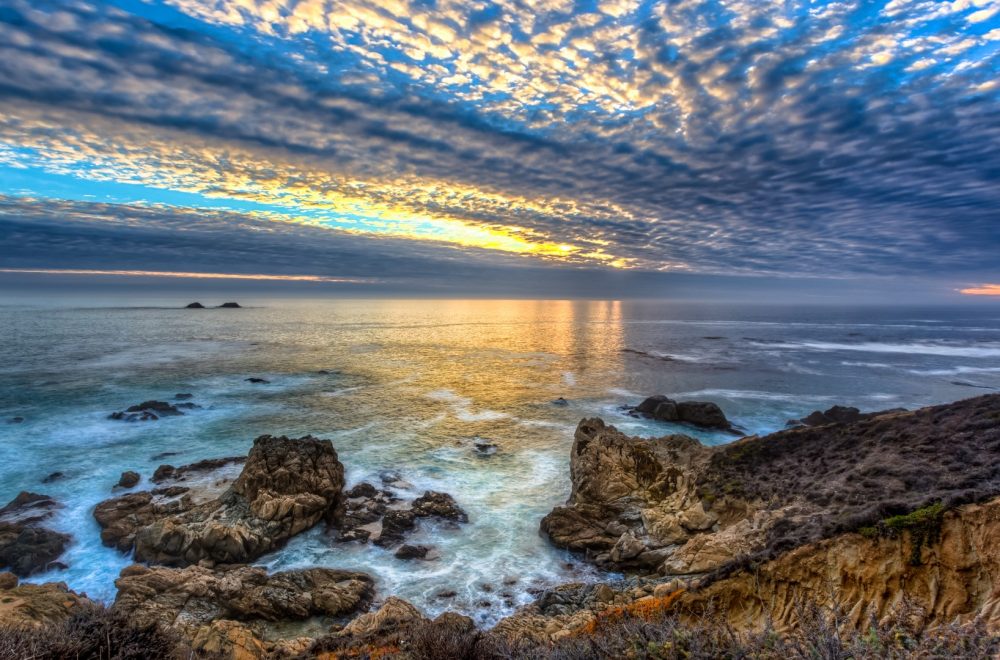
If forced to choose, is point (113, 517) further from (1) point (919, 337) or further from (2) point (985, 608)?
(1) point (919, 337)

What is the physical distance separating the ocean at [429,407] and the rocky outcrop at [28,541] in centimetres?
52

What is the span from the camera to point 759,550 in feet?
34.0

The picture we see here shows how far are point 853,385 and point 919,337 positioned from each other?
7242 cm

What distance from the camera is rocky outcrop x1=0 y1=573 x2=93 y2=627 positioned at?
9.57 meters

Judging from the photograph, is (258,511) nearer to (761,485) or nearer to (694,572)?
(694,572)

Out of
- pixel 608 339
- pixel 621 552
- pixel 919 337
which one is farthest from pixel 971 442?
pixel 919 337

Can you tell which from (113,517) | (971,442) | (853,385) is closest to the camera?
(971,442)

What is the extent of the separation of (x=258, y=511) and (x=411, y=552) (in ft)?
20.2

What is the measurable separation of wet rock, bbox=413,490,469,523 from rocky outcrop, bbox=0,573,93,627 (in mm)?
10537

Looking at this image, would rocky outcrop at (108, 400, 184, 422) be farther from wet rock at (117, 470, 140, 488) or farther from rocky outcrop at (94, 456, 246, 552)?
rocky outcrop at (94, 456, 246, 552)

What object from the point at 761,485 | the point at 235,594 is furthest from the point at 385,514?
the point at 761,485

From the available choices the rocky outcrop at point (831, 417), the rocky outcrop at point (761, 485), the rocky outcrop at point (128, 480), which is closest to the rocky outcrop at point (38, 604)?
the rocky outcrop at point (128, 480)

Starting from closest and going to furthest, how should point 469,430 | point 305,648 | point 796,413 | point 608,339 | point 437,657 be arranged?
point 437,657, point 305,648, point 469,430, point 796,413, point 608,339

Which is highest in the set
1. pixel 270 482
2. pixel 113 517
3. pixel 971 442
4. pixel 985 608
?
pixel 971 442
